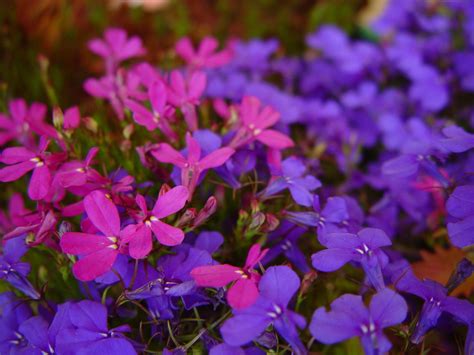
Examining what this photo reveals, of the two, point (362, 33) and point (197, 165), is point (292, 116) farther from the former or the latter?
point (362, 33)

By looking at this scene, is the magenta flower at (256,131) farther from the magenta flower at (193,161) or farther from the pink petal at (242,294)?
the pink petal at (242,294)

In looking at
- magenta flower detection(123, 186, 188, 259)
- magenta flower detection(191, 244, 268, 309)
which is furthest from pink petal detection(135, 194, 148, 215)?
magenta flower detection(191, 244, 268, 309)

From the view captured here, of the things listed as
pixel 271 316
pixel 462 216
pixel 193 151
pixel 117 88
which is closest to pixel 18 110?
pixel 117 88

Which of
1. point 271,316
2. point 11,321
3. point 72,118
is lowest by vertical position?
point 11,321

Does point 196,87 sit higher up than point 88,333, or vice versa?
point 196,87

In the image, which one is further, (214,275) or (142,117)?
(142,117)

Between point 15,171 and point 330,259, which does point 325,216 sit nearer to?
point 330,259

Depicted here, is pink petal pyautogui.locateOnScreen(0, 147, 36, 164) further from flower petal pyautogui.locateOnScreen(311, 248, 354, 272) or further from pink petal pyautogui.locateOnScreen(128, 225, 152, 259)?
flower petal pyautogui.locateOnScreen(311, 248, 354, 272)

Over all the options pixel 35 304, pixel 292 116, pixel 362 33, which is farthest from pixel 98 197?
pixel 362 33
